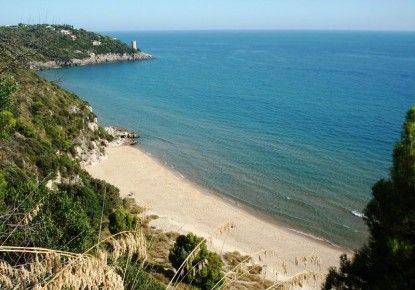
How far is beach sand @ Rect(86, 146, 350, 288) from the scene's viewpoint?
1033 inches

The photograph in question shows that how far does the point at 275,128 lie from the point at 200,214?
25.3 m

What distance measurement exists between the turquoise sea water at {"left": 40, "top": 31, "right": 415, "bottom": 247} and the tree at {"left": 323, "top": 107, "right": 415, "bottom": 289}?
26.6ft

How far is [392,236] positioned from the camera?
991 centimetres

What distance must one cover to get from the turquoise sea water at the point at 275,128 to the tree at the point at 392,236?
8.11 m

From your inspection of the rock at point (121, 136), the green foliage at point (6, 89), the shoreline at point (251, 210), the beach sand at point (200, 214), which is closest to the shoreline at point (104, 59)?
the rock at point (121, 136)

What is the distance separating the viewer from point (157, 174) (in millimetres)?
39344

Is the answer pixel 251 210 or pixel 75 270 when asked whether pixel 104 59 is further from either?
pixel 75 270

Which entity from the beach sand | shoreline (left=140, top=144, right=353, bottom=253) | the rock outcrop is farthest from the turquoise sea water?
the rock outcrop

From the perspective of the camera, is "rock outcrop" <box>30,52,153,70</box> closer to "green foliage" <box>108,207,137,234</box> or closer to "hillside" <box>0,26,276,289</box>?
"hillside" <box>0,26,276,289</box>

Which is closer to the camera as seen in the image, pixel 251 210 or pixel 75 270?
pixel 75 270

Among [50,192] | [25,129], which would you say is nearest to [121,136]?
[25,129]

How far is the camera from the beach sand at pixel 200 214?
26.2 meters

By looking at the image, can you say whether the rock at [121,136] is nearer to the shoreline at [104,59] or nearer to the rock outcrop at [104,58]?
the shoreline at [104,59]

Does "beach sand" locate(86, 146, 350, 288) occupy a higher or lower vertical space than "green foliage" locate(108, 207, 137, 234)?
lower
